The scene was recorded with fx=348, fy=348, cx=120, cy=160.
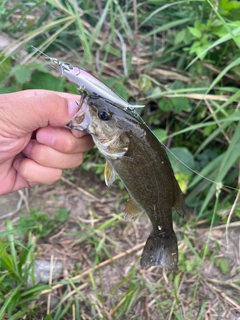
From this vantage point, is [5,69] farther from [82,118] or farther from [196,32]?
[196,32]

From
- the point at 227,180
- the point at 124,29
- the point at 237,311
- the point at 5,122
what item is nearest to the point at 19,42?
the point at 124,29

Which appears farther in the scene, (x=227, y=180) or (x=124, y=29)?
(x=124, y=29)

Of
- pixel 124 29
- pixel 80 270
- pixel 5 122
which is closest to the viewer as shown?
pixel 5 122

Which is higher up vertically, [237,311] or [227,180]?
[227,180]

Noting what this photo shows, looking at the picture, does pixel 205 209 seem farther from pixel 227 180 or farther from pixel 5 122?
pixel 5 122

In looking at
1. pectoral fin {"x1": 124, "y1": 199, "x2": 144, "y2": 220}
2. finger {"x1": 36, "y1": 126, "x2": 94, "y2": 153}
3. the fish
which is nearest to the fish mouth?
the fish

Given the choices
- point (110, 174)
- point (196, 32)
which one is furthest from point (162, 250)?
point (196, 32)

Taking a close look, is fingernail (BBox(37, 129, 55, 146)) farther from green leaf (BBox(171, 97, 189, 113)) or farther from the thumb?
green leaf (BBox(171, 97, 189, 113))
